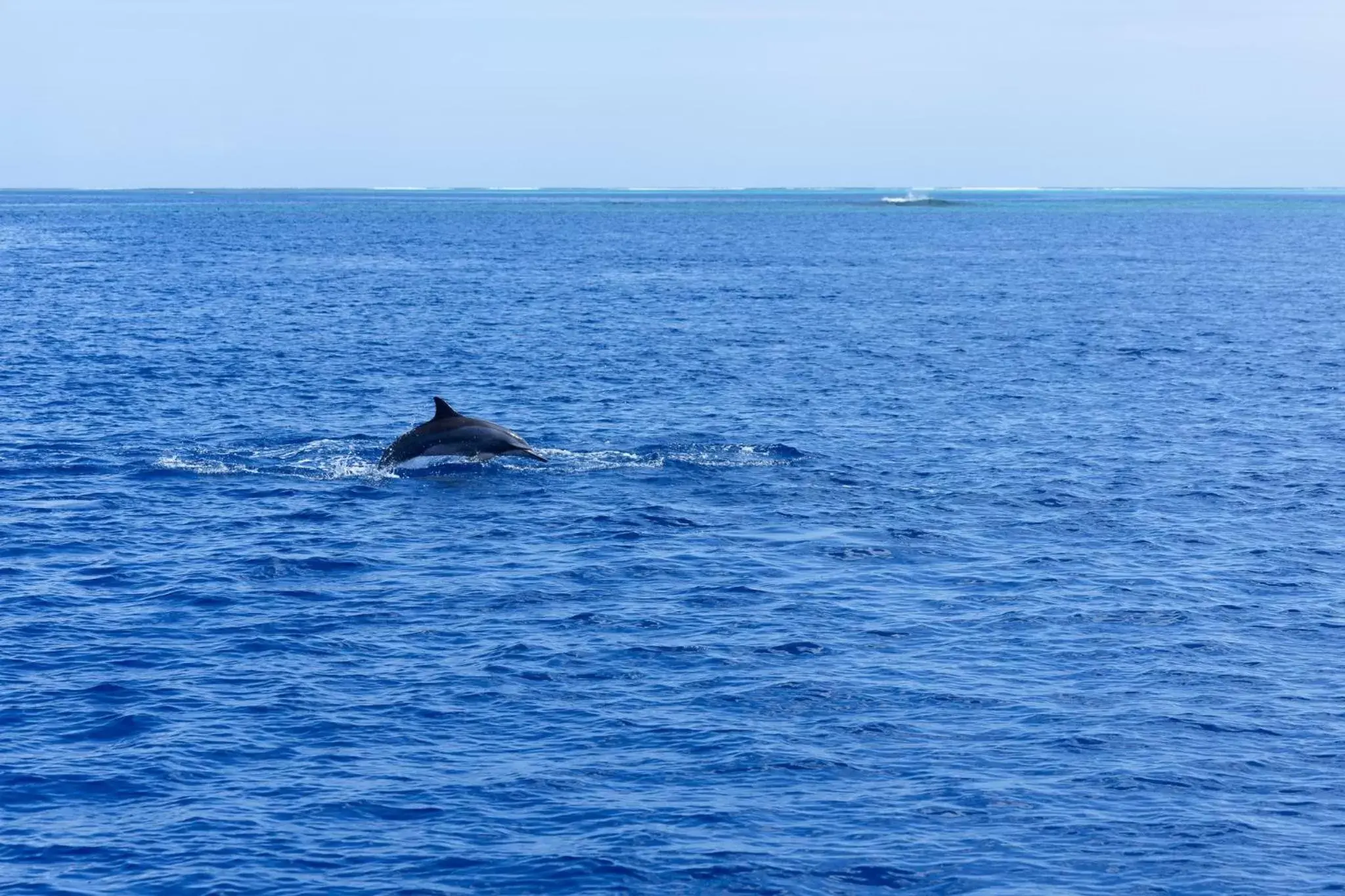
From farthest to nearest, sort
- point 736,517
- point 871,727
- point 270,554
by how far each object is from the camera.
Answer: point 736,517 → point 270,554 → point 871,727

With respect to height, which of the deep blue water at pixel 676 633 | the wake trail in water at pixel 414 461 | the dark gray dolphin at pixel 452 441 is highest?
the dark gray dolphin at pixel 452 441

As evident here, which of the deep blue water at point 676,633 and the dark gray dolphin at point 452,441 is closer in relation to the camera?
the deep blue water at point 676,633

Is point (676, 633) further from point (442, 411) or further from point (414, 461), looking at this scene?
point (414, 461)

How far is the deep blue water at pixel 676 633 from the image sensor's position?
698 inches

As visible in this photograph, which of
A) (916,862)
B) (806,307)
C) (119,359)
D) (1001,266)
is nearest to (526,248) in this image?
(1001,266)

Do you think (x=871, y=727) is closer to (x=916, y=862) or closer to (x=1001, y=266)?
(x=916, y=862)

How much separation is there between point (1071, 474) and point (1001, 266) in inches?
3835

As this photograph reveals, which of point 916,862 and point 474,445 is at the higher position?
point 474,445

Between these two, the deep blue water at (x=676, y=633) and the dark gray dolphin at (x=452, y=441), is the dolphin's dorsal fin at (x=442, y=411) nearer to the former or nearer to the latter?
the dark gray dolphin at (x=452, y=441)

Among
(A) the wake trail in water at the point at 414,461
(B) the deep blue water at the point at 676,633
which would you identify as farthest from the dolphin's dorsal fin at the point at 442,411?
(B) the deep blue water at the point at 676,633

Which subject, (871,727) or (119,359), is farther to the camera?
(119,359)

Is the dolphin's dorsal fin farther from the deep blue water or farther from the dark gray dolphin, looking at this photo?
the deep blue water

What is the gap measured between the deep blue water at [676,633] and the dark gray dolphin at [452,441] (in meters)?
0.51

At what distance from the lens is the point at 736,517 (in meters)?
33.4
